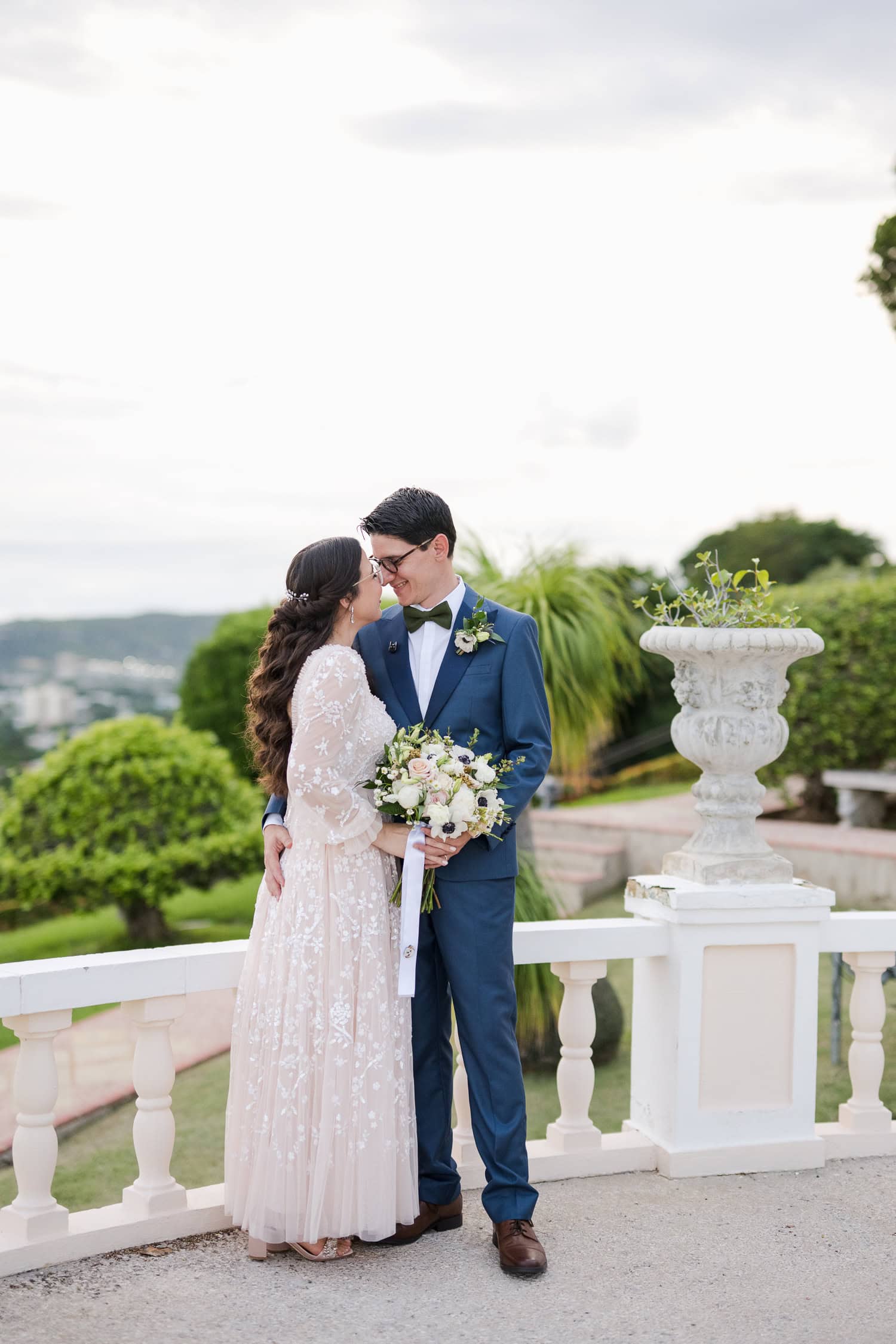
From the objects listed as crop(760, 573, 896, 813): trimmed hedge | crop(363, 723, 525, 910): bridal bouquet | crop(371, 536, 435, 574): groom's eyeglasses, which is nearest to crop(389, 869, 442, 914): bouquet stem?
crop(363, 723, 525, 910): bridal bouquet

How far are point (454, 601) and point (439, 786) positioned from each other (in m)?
0.57

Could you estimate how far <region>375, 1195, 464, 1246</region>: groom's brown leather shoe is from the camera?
2.81 metres

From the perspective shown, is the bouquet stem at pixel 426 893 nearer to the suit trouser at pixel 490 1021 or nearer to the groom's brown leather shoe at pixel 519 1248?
the suit trouser at pixel 490 1021

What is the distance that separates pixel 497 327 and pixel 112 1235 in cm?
782

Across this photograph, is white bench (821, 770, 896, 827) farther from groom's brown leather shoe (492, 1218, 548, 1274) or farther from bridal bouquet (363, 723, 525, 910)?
bridal bouquet (363, 723, 525, 910)

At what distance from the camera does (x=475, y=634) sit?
2.81m

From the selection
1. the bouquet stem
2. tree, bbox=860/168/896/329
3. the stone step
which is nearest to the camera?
the bouquet stem

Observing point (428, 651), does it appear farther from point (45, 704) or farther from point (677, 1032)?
point (45, 704)

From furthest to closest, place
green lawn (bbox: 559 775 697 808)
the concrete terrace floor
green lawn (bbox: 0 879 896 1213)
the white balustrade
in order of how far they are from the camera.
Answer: green lawn (bbox: 559 775 697 808), green lawn (bbox: 0 879 896 1213), the white balustrade, the concrete terrace floor

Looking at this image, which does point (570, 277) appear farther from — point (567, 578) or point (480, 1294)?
point (480, 1294)

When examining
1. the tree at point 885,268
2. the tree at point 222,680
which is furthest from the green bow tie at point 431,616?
the tree at point 885,268

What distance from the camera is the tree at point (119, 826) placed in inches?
322

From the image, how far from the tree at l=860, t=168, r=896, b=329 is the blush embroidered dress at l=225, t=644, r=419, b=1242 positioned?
1156cm

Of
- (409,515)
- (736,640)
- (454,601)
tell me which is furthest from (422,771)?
(736,640)
